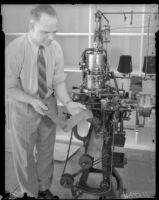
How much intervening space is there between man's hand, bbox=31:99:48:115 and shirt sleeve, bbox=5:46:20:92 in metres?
0.11

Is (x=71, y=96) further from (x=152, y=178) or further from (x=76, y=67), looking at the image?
(x=152, y=178)

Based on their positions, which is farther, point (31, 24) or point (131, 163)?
point (131, 163)

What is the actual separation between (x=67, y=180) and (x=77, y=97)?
1.32 feet

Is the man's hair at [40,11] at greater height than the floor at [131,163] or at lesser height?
greater

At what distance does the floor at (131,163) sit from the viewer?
1.48 meters

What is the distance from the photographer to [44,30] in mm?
1375

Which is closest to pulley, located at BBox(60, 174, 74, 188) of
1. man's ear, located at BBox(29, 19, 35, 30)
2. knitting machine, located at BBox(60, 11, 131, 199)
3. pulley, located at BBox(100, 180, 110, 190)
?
knitting machine, located at BBox(60, 11, 131, 199)

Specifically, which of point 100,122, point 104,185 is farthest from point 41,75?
point 104,185

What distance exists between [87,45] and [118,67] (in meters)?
0.18

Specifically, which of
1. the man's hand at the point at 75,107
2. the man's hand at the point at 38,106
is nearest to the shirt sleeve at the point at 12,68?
the man's hand at the point at 38,106

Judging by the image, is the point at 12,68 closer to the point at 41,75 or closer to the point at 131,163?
the point at 41,75

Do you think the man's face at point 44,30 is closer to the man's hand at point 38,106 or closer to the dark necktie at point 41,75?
the dark necktie at point 41,75

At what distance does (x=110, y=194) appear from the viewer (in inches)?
58.8

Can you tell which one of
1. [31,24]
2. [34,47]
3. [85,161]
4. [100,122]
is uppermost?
[31,24]
